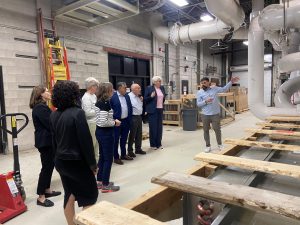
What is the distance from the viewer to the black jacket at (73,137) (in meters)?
1.73

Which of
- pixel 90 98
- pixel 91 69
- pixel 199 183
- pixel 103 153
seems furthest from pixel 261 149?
pixel 91 69

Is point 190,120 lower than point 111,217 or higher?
lower

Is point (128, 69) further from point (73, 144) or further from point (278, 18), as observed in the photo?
point (73, 144)

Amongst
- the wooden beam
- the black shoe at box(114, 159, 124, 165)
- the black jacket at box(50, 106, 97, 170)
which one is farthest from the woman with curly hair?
the black shoe at box(114, 159, 124, 165)

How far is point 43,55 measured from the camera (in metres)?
5.18

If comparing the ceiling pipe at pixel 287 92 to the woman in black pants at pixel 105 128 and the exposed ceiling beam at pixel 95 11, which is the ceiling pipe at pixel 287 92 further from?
the exposed ceiling beam at pixel 95 11

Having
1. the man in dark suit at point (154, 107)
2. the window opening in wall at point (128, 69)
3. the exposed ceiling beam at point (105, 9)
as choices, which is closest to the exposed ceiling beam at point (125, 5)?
the exposed ceiling beam at point (105, 9)

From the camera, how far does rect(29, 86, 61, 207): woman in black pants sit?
96.9 inches

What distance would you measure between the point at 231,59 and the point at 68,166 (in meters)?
14.5

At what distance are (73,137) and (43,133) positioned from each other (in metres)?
0.92

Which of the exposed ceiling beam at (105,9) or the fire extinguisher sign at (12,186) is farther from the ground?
the exposed ceiling beam at (105,9)

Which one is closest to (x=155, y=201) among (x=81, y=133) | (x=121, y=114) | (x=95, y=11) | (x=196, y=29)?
(x=81, y=133)

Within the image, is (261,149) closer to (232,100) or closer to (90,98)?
(90,98)

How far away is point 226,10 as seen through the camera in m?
4.13
